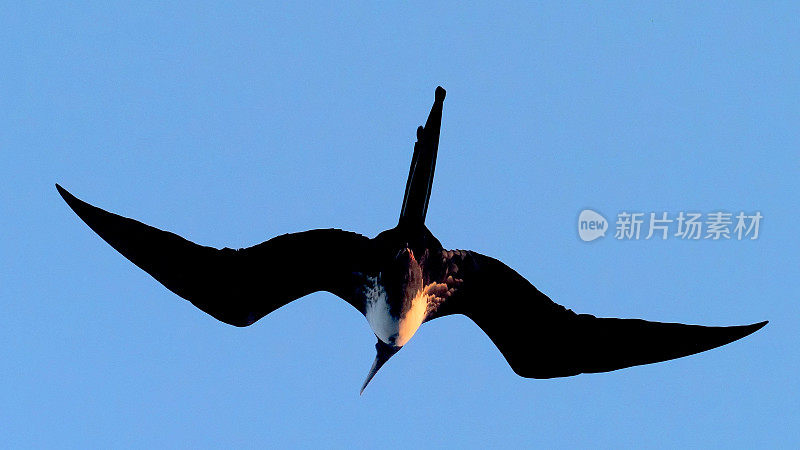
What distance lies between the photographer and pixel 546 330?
7715 millimetres

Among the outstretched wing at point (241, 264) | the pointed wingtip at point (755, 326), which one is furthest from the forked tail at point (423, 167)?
the pointed wingtip at point (755, 326)

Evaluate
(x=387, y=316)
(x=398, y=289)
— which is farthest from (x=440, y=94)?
(x=387, y=316)

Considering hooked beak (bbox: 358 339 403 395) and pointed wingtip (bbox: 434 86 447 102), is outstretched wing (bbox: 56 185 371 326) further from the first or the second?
pointed wingtip (bbox: 434 86 447 102)

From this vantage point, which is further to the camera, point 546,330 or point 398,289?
point 546,330

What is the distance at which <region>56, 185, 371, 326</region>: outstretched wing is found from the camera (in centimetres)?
723

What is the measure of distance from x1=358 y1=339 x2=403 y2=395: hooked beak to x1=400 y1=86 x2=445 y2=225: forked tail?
125 centimetres

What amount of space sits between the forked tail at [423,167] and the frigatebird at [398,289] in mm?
104

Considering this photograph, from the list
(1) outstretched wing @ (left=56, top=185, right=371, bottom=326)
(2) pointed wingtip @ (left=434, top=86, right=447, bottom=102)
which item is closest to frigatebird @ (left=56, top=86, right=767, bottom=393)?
(1) outstretched wing @ (left=56, top=185, right=371, bottom=326)

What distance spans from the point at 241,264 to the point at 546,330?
258 centimetres

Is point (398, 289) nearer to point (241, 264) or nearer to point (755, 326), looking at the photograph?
point (241, 264)

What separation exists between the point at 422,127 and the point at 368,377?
92.6 inches

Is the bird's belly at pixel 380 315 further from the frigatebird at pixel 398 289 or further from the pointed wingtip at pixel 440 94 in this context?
the pointed wingtip at pixel 440 94

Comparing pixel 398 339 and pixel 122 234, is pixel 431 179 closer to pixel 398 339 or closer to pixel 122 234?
pixel 398 339

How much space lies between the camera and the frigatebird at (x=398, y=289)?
709 cm
